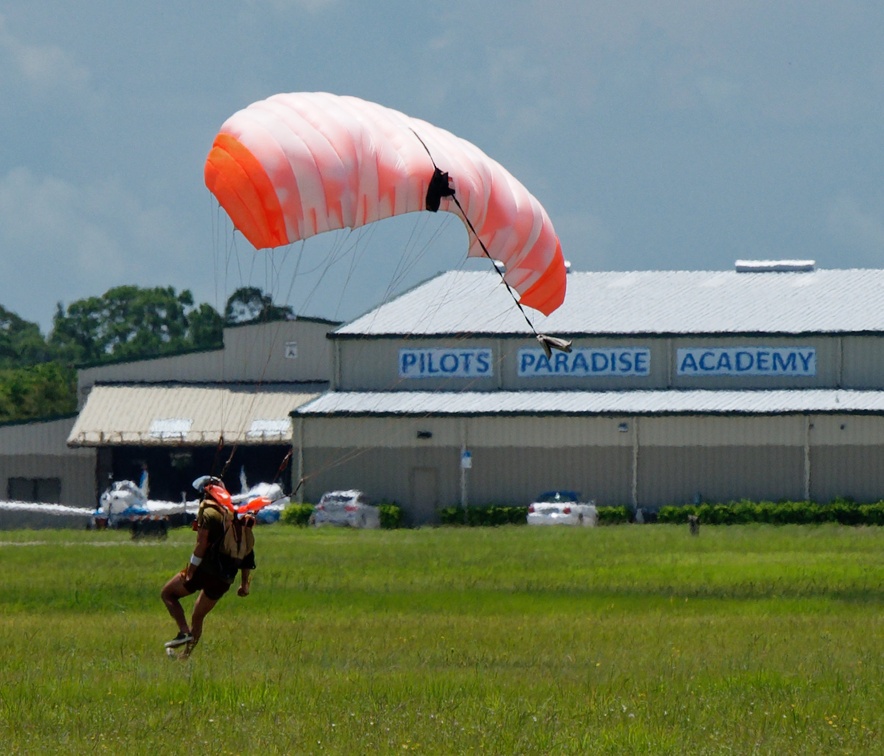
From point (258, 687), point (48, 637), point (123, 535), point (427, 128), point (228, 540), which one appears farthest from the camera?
point (123, 535)

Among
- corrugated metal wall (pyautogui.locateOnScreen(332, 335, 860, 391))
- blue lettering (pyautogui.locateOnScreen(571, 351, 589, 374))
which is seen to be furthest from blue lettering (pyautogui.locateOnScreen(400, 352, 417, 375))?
blue lettering (pyautogui.locateOnScreen(571, 351, 589, 374))

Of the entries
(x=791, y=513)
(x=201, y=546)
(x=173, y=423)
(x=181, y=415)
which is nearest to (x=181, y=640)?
(x=201, y=546)

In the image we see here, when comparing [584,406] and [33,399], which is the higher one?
[33,399]

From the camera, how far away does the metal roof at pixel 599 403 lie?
62375mm

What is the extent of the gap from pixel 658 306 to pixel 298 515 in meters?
18.8

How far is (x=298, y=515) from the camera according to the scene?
59719mm

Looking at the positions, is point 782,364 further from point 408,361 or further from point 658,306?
point 408,361

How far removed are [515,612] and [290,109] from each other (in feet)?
26.5

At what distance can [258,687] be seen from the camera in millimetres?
14250

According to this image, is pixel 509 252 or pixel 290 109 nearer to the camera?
pixel 290 109

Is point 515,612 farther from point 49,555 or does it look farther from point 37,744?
point 49,555

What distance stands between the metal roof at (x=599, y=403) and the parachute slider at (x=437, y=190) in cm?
4350

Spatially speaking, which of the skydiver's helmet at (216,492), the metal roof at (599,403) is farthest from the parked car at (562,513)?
the skydiver's helmet at (216,492)

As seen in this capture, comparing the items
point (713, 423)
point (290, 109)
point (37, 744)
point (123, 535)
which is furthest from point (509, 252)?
point (713, 423)
